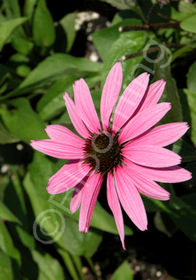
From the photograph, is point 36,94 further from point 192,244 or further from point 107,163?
point 192,244

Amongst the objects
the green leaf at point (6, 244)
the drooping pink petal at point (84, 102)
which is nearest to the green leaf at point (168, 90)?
the drooping pink petal at point (84, 102)

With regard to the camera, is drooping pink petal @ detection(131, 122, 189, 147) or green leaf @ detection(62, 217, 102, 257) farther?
green leaf @ detection(62, 217, 102, 257)

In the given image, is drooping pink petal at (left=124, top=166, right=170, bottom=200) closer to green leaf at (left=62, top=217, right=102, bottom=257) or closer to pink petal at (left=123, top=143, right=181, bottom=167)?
pink petal at (left=123, top=143, right=181, bottom=167)

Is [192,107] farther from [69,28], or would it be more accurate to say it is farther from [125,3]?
[69,28]

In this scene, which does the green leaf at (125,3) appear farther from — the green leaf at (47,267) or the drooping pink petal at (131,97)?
the green leaf at (47,267)

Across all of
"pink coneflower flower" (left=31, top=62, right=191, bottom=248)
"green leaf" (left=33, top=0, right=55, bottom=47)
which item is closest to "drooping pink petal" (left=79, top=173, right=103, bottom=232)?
"pink coneflower flower" (left=31, top=62, right=191, bottom=248)

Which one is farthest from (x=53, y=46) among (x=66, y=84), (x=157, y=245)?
(x=157, y=245)
